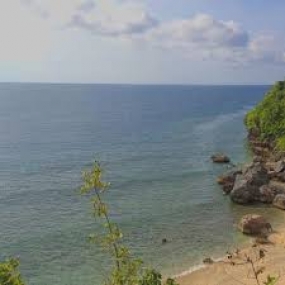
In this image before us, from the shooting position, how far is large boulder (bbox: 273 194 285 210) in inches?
2729

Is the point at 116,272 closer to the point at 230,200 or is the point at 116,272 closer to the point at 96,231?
the point at 96,231

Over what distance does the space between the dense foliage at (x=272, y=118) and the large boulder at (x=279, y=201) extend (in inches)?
1251

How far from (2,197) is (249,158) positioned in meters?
53.7

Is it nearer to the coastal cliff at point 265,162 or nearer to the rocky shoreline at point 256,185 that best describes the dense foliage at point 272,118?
the coastal cliff at point 265,162

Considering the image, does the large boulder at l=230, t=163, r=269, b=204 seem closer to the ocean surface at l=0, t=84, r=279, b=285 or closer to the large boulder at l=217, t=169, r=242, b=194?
the ocean surface at l=0, t=84, r=279, b=285

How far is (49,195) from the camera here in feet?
256

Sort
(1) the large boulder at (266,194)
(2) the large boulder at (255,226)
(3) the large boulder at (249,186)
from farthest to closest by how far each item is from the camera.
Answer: (3) the large boulder at (249,186), (1) the large boulder at (266,194), (2) the large boulder at (255,226)

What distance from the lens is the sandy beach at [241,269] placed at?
47719 millimetres

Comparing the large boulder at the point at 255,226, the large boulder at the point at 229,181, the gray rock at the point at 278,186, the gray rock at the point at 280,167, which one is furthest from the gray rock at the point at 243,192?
the large boulder at the point at 255,226

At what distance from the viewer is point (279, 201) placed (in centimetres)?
6988

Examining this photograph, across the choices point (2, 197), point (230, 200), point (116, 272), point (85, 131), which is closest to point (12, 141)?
point (85, 131)

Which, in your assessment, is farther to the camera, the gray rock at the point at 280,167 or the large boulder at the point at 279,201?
the gray rock at the point at 280,167

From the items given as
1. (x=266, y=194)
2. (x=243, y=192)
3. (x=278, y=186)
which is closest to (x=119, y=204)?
(x=243, y=192)

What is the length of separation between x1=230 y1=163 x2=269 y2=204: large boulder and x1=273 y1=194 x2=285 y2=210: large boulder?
8.81 feet
